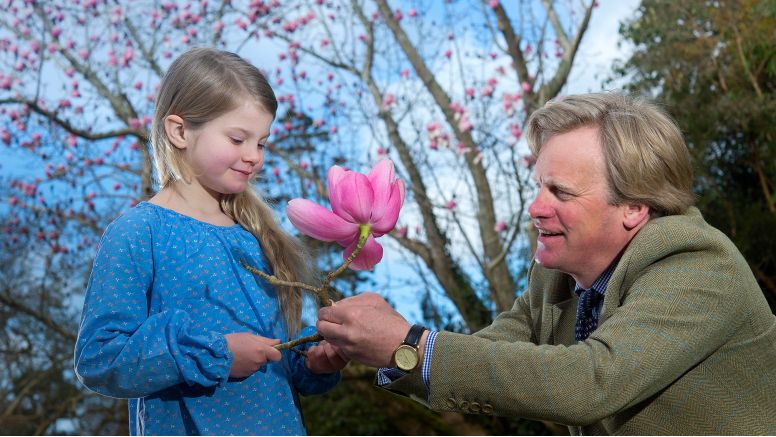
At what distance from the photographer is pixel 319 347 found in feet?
5.51

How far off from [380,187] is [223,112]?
49 centimetres

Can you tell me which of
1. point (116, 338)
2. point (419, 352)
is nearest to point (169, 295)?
point (116, 338)

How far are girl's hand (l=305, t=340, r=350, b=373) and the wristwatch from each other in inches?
8.7

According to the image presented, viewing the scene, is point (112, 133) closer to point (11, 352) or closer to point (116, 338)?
point (11, 352)

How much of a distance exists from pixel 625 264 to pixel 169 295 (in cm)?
88

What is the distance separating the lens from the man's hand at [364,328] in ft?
4.68

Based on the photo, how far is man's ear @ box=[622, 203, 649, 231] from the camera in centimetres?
173

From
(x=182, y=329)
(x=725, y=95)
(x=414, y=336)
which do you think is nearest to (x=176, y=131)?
(x=182, y=329)

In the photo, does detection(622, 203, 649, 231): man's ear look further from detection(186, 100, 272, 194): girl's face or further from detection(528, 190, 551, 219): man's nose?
detection(186, 100, 272, 194): girl's face

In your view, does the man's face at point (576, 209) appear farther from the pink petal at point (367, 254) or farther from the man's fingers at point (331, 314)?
the man's fingers at point (331, 314)

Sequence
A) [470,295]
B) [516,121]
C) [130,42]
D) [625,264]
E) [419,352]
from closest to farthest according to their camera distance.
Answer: [419,352], [625,264], [516,121], [470,295], [130,42]

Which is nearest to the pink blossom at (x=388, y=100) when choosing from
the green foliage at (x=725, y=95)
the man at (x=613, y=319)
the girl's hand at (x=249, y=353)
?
the green foliage at (x=725, y=95)

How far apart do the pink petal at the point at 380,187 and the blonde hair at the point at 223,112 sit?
1.48 feet

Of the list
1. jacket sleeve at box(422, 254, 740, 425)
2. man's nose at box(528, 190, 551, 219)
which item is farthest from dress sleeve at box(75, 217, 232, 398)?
man's nose at box(528, 190, 551, 219)
